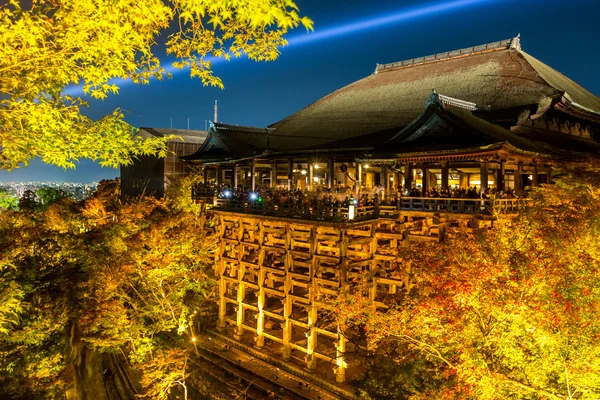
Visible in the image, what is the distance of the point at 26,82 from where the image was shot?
541 centimetres

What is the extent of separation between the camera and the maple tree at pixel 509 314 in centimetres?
949

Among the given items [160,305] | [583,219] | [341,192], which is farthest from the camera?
[341,192]

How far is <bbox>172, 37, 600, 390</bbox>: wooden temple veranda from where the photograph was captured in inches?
632

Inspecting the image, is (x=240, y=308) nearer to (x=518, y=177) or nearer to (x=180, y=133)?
(x=518, y=177)

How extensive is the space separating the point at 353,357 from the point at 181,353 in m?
7.96

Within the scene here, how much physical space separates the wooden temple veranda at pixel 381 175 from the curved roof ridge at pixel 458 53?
0.10 m

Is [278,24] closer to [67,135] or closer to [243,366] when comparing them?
[67,135]

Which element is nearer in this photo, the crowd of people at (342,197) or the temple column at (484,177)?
the temple column at (484,177)

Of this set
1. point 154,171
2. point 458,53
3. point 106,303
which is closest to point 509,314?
point 106,303

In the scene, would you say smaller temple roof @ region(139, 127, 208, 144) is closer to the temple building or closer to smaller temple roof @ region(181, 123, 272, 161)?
the temple building

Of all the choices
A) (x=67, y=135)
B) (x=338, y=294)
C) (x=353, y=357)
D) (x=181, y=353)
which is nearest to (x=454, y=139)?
(x=338, y=294)

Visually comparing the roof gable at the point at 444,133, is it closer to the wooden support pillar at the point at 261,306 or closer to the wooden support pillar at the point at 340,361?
the wooden support pillar at the point at 261,306

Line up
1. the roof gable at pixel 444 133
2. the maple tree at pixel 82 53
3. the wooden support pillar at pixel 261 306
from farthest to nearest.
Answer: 1. the wooden support pillar at pixel 261 306
2. the roof gable at pixel 444 133
3. the maple tree at pixel 82 53

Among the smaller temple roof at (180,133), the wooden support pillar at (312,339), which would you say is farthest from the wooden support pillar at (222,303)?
the smaller temple roof at (180,133)
